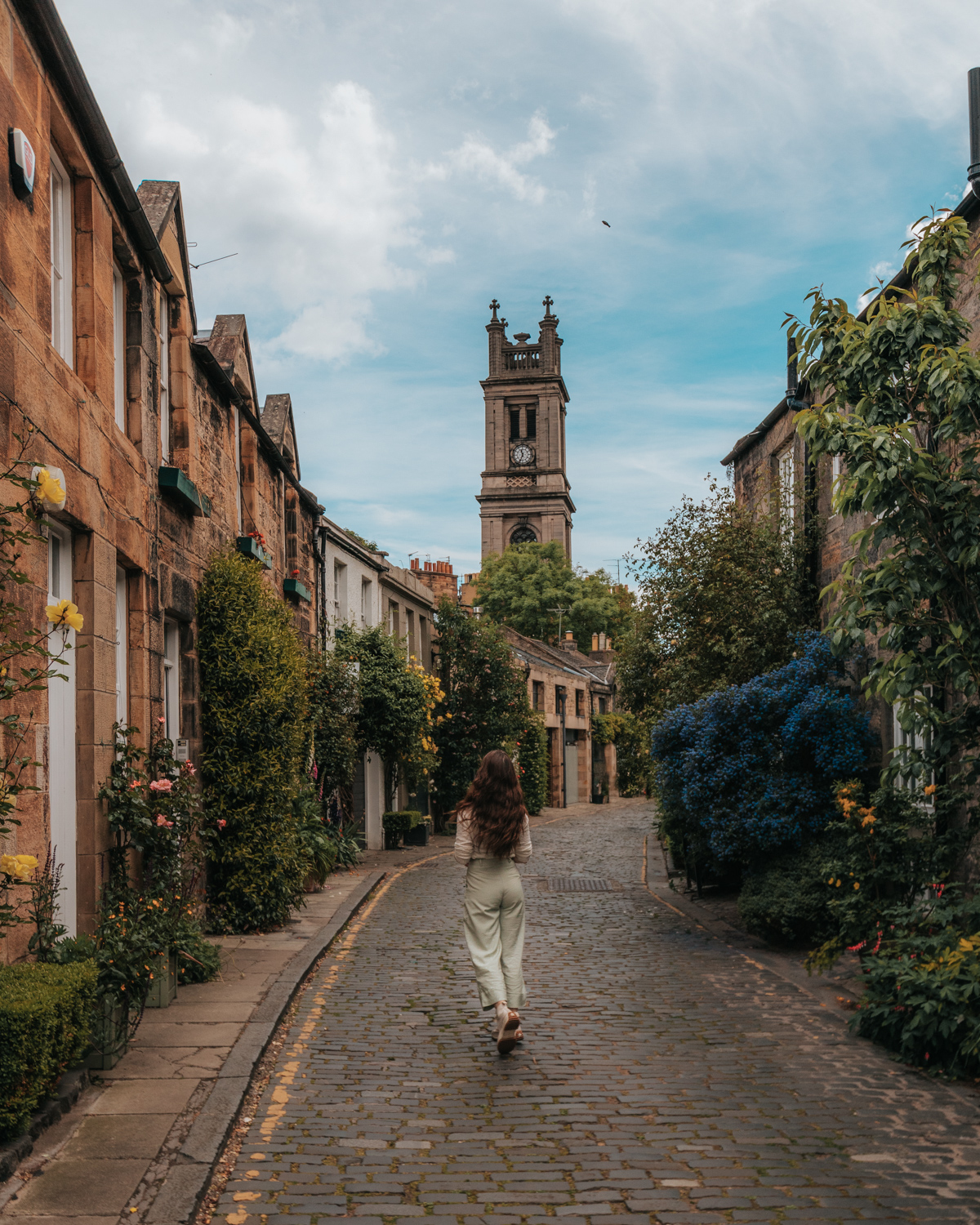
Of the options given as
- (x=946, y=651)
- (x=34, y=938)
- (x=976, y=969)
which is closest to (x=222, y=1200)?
(x=34, y=938)

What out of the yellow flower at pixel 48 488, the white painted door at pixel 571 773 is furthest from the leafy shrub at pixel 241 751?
the white painted door at pixel 571 773

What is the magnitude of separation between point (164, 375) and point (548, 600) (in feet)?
177

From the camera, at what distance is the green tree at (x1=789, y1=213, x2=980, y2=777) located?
23.4ft

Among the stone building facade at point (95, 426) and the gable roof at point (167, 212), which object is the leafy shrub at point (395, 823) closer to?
the stone building facade at point (95, 426)

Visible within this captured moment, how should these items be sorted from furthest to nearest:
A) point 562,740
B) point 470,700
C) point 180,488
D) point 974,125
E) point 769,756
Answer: point 562,740
point 470,700
point 769,756
point 180,488
point 974,125

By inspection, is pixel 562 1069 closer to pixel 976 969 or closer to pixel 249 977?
pixel 976 969

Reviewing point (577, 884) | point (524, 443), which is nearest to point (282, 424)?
point (577, 884)

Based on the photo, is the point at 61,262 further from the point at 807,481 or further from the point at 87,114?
the point at 807,481

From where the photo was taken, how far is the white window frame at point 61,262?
7.51 meters

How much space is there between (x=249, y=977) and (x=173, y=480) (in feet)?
14.0

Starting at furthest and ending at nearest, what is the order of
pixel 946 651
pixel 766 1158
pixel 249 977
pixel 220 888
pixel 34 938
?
pixel 220 888 → pixel 249 977 → pixel 946 651 → pixel 34 938 → pixel 766 1158

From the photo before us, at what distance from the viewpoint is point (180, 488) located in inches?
401

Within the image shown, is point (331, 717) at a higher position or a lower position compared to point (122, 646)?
lower

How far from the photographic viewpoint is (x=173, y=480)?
10.1 m
